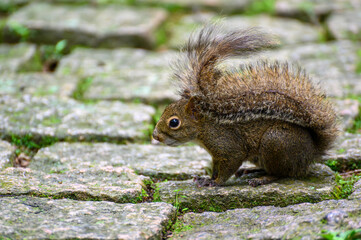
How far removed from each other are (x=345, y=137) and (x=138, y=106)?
6.52ft

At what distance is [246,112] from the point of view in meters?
3.06

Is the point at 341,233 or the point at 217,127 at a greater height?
the point at 217,127

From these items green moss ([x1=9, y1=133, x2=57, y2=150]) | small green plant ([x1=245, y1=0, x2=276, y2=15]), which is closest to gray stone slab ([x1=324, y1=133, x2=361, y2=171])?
green moss ([x1=9, y1=133, x2=57, y2=150])

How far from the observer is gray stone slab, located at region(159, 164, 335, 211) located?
2.75 m

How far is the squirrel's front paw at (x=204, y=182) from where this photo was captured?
3027 millimetres

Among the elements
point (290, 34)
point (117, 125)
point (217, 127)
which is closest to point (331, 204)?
point (217, 127)

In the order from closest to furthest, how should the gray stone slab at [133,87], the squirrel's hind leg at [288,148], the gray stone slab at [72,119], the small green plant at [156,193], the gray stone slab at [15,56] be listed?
the small green plant at [156,193], the squirrel's hind leg at [288,148], the gray stone slab at [72,119], the gray stone slab at [133,87], the gray stone slab at [15,56]

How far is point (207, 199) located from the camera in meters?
2.85

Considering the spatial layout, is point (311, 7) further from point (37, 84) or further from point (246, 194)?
point (246, 194)

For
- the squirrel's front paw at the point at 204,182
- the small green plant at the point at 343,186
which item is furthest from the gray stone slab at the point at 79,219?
the small green plant at the point at 343,186

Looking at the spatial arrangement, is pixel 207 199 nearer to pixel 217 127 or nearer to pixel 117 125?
pixel 217 127

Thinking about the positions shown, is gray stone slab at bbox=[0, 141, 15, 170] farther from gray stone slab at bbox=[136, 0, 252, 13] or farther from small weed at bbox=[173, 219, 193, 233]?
gray stone slab at bbox=[136, 0, 252, 13]

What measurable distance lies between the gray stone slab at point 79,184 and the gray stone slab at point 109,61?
7.24 feet

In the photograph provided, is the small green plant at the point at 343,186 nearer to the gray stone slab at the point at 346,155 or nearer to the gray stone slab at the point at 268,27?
the gray stone slab at the point at 346,155
